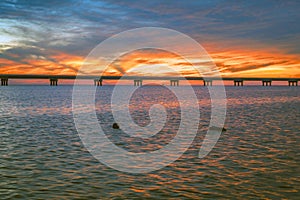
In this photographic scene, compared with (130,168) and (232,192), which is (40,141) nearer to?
(130,168)

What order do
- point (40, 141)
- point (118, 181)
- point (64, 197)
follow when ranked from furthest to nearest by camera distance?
point (40, 141), point (118, 181), point (64, 197)

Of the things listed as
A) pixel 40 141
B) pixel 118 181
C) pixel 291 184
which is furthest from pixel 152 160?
pixel 40 141

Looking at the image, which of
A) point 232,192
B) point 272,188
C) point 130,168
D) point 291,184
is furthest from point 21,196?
point 291,184

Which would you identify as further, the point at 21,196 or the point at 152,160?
the point at 152,160

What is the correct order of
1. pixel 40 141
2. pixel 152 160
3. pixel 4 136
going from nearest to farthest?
pixel 152 160 < pixel 40 141 < pixel 4 136

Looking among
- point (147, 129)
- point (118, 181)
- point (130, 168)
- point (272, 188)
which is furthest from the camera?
point (147, 129)

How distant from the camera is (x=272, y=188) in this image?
613 inches

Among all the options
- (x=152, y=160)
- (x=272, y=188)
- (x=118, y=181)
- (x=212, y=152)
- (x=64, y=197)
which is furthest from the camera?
(x=212, y=152)

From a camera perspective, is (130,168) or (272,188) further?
(130,168)

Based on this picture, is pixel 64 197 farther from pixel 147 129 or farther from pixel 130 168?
pixel 147 129

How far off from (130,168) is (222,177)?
213 inches

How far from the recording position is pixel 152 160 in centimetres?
2116

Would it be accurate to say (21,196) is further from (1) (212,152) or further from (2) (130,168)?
(1) (212,152)

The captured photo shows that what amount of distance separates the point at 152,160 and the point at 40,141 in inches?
445
